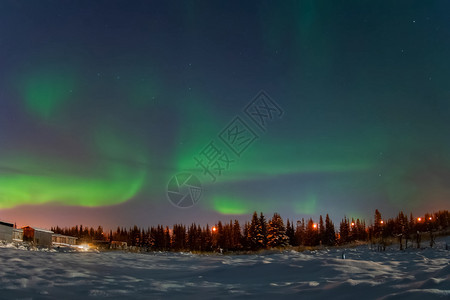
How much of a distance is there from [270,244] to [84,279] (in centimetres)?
5408

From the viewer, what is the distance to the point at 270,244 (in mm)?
57062

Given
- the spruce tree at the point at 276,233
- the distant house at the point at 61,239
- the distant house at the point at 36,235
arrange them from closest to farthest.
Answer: the distant house at the point at 36,235 → the distant house at the point at 61,239 → the spruce tree at the point at 276,233

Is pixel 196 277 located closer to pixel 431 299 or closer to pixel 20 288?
pixel 20 288

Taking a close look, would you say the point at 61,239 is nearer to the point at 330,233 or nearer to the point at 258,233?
the point at 258,233

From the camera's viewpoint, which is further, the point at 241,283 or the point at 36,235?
the point at 36,235

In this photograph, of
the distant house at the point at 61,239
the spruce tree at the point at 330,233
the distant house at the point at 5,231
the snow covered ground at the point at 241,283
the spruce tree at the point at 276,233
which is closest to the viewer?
the snow covered ground at the point at 241,283

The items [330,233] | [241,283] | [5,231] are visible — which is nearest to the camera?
[241,283]

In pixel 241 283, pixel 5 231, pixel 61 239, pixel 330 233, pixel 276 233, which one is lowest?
pixel 330 233

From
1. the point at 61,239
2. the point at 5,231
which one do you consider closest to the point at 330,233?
the point at 61,239

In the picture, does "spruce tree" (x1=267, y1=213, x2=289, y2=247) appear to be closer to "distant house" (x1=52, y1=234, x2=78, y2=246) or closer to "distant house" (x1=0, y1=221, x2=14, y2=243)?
"distant house" (x1=52, y1=234, x2=78, y2=246)

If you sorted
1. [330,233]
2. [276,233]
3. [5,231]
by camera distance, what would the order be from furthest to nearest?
[330,233] < [276,233] < [5,231]

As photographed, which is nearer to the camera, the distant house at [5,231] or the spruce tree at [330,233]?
the distant house at [5,231]

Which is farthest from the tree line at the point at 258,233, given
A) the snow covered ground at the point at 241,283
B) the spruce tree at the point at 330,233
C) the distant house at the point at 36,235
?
the snow covered ground at the point at 241,283

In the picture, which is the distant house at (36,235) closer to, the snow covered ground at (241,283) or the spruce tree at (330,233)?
the snow covered ground at (241,283)
